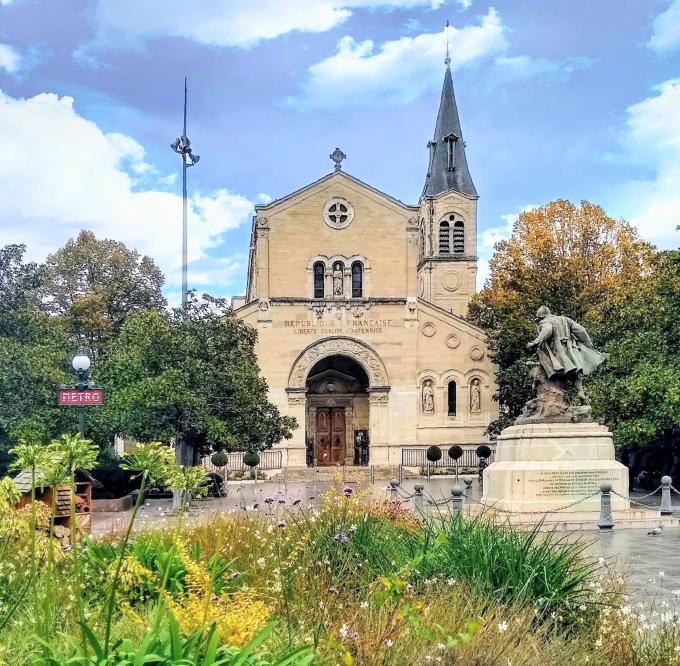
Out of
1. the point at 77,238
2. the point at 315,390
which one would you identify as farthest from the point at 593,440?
the point at 77,238

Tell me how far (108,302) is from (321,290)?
1406cm

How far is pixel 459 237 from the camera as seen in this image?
6059cm

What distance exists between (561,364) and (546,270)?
79.8 ft

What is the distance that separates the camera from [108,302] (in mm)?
48750

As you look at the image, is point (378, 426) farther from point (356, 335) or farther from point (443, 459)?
point (356, 335)

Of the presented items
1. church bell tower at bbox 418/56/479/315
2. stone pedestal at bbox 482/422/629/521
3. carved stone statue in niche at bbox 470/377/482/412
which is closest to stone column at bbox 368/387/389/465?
carved stone statue in niche at bbox 470/377/482/412

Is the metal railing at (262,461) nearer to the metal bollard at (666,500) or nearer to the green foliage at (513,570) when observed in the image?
the metal bollard at (666,500)

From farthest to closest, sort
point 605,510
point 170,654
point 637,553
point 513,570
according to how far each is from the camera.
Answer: point 605,510 < point 637,553 < point 513,570 < point 170,654

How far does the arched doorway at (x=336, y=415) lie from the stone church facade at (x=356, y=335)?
6 centimetres

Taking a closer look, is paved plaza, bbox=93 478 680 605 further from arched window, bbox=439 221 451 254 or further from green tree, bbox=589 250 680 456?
arched window, bbox=439 221 451 254

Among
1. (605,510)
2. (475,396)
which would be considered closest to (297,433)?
(475,396)

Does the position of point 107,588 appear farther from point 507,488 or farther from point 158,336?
point 158,336

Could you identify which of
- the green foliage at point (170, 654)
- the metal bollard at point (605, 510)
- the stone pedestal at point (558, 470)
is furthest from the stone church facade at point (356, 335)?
the green foliage at point (170, 654)

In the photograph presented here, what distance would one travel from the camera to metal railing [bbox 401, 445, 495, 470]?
139 feet
